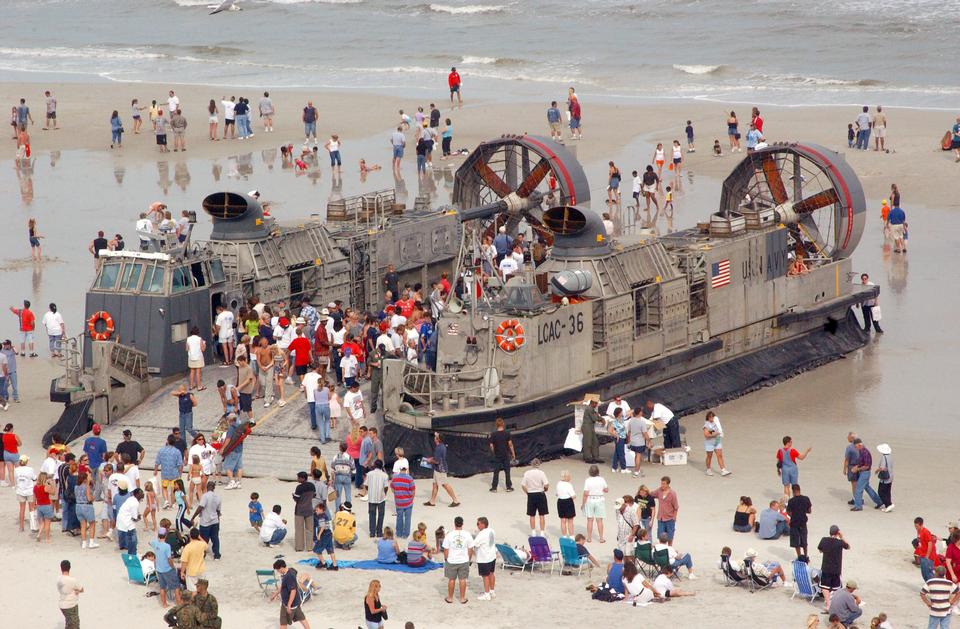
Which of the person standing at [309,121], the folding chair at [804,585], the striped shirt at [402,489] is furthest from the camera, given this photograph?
the person standing at [309,121]

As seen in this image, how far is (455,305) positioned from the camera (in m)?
22.7

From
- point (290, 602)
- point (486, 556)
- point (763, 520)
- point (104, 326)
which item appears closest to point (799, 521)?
point (763, 520)

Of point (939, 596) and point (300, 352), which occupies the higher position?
point (300, 352)

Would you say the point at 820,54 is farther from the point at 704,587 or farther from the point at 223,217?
the point at 704,587

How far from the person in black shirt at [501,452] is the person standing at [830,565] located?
4.96m

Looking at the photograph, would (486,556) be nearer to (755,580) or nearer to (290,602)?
(290,602)

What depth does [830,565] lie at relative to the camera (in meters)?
17.1

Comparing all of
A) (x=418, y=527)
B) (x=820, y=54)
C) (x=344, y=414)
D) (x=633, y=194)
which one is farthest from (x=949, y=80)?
(x=418, y=527)

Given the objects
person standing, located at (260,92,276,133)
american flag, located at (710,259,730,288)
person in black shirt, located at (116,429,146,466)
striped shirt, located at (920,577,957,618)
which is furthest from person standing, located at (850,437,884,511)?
person standing, located at (260,92,276,133)

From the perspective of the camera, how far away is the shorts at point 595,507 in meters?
19.3

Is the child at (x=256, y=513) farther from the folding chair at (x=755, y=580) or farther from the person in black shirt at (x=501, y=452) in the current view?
the folding chair at (x=755, y=580)

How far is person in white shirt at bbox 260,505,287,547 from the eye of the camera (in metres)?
19.1

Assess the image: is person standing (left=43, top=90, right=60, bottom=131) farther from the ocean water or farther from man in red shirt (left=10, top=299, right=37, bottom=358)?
man in red shirt (left=10, top=299, right=37, bottom=358)

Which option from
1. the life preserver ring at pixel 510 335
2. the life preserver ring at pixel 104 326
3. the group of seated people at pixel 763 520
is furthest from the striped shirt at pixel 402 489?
the life preserver ring at pixel 104 326
